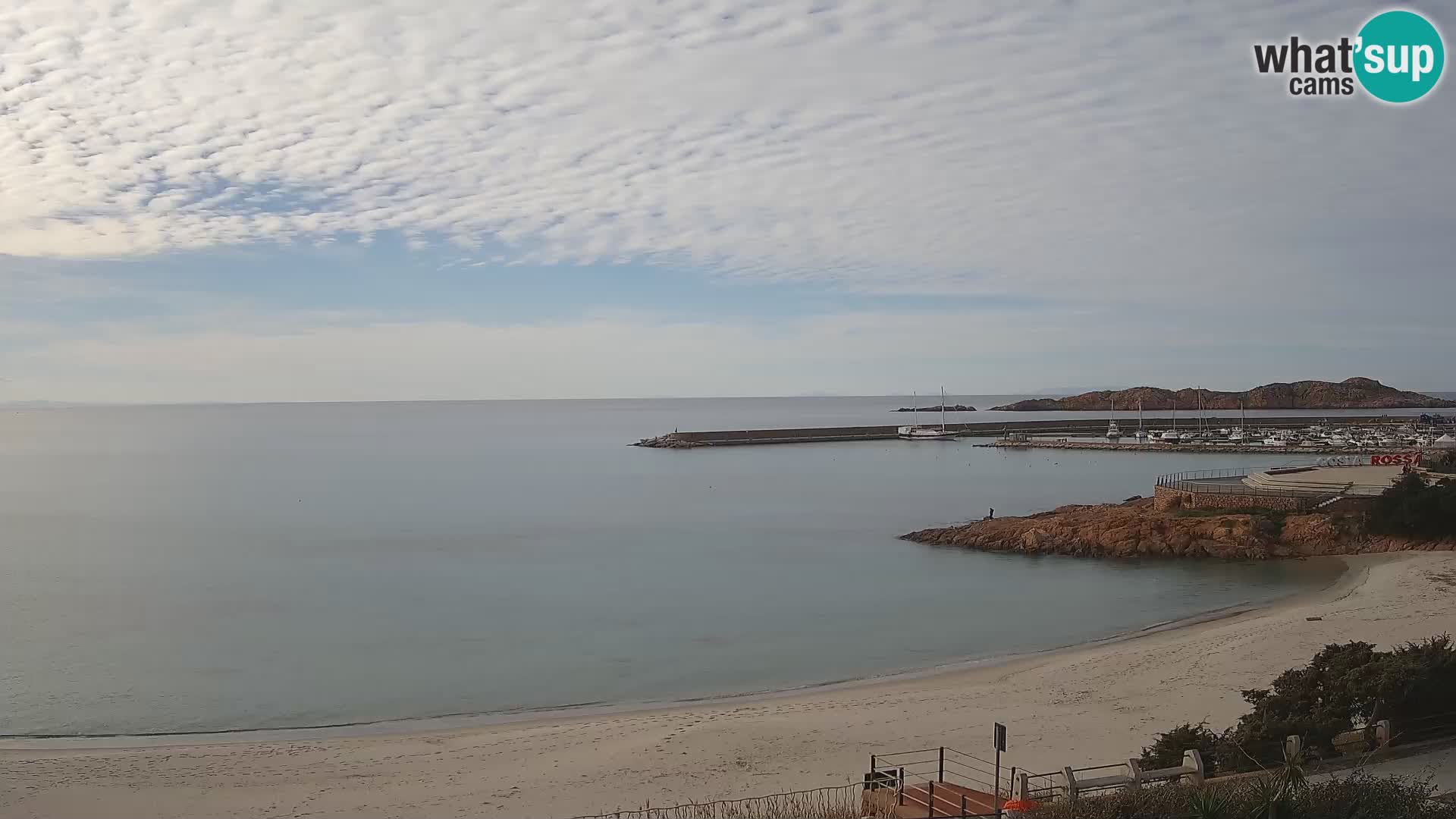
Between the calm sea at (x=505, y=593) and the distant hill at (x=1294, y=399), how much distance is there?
109656 mm

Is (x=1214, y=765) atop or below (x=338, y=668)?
atop

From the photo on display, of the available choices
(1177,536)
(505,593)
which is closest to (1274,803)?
(505,593)

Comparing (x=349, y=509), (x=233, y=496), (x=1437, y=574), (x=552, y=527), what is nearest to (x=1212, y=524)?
A: (x=1437, y=574)

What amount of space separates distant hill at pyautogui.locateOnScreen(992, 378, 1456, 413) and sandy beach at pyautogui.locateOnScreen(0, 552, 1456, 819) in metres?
147

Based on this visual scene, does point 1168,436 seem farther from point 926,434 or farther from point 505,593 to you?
point 505,593

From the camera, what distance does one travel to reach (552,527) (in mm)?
41750

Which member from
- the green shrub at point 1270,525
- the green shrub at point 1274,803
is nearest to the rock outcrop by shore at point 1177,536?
the green shrub at point 1270,525

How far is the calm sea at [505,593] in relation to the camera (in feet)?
62.4

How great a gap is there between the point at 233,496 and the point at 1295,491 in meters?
50.2

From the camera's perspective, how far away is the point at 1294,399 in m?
156

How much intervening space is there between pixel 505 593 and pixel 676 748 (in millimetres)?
14877

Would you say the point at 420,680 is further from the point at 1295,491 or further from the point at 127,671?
the point at 1295,491

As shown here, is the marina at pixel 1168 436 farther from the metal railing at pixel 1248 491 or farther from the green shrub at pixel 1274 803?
the green shrub at pixel 1274 803

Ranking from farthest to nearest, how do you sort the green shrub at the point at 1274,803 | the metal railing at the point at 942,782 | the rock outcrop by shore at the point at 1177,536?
1. the rock outcrop by shore at the point at 1177,536
2. the metal railing at the point at 942,782
3. the green shrub at the point at 1274,803
